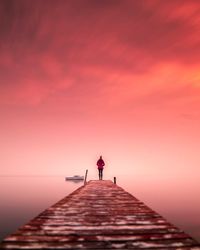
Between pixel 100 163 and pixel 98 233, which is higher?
pixel 100 163

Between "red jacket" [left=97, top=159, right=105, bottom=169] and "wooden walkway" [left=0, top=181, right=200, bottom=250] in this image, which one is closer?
"wooden walkway" [left=0, top=181, right=200, bottom=250]

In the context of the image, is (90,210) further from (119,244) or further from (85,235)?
(119,244)

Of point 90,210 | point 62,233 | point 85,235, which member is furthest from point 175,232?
point 90,210

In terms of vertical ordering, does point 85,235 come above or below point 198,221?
above

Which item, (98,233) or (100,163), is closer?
(98,233)

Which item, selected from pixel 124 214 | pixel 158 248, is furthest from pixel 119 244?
pixel 124 214

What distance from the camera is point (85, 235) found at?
6.86 m

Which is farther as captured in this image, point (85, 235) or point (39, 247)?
point (85, 235)

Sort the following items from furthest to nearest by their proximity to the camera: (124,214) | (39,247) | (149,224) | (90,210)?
(90,210) → (124,214) → (149,224) → (39,247)

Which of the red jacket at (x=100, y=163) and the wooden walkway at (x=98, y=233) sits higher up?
the red jacket at (x=100, y=163)

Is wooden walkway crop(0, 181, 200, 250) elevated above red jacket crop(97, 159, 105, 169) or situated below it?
below

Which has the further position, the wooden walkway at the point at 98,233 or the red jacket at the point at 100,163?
the red jacket at the point at 100,163

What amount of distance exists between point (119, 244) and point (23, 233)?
7.64 ft

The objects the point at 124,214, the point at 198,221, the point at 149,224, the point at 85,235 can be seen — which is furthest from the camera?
Answer: the point at 198,221
